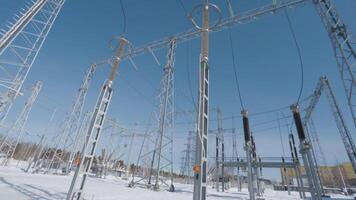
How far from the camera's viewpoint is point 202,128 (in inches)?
166

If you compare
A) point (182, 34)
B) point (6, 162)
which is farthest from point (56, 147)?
point (182, 34)

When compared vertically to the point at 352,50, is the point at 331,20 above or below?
above

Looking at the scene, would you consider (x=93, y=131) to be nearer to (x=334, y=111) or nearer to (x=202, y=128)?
(x=202, y=128)

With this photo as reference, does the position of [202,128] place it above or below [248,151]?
below

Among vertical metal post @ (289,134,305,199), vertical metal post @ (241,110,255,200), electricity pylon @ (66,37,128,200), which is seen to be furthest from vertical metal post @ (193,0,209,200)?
vertical metal post @ (289,134,305,199)

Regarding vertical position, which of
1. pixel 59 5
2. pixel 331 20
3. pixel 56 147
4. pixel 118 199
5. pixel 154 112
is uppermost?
pixel 59 5

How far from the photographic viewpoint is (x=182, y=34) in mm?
14547

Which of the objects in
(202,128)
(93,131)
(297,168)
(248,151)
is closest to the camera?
(202,128)

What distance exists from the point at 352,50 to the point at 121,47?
1041 centimetres

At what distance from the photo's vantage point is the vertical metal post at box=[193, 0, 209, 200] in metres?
3.79

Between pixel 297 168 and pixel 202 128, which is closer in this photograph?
pixel 202 128

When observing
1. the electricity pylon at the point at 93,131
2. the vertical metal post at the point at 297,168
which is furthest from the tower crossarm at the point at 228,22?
the vertical metal post at the point at 297,168

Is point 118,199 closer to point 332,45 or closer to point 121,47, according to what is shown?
point 121,47

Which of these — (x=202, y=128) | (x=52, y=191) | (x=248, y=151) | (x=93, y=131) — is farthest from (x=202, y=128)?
(x=248, y=151)
